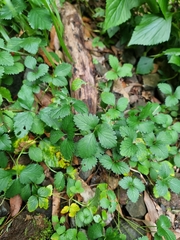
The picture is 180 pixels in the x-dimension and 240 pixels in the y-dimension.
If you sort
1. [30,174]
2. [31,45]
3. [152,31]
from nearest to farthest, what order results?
[30,174]
[31,45]
[152,31]

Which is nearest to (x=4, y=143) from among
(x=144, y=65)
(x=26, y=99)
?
(x=26, y=99)

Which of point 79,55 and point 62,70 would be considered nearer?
point 62,70

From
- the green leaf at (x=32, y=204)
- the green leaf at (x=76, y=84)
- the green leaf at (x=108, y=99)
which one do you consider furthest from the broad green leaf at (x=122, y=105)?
the green leaf at (x=32, y=204)

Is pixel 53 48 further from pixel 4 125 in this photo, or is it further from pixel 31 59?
pixel 4 125

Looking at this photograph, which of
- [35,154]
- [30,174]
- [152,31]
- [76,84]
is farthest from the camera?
[152,31]

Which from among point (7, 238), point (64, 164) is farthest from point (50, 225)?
point (64, 164)

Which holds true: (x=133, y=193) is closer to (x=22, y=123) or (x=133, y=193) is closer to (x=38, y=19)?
(x=22, y=123)

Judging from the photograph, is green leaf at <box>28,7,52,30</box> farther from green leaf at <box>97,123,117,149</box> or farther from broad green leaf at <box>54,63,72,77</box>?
green leaf at <box>97,123,117,149</box>
